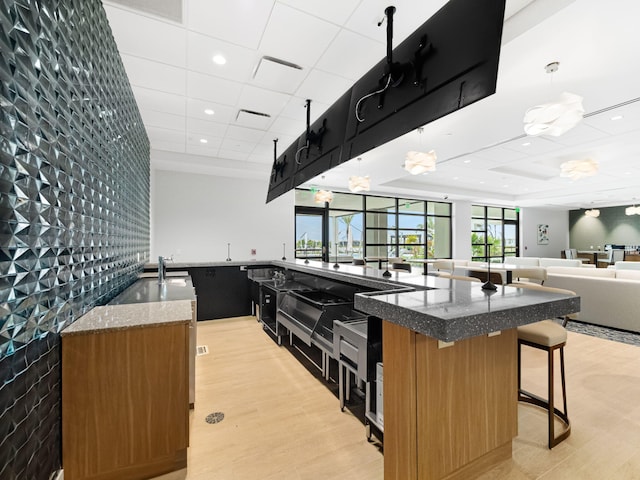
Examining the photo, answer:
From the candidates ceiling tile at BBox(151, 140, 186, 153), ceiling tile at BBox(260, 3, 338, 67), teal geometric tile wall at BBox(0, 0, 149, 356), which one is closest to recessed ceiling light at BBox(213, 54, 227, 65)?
ceiling tile at BBox(260, 3, 338, 67)

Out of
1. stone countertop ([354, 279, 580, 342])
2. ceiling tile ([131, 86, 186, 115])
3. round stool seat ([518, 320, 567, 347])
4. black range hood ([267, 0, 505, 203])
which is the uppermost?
ceiling tile ([131, 86, 186, 115])

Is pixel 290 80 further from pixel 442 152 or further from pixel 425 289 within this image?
pixel 442 152

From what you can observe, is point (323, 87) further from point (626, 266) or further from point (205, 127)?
point (626, 266)

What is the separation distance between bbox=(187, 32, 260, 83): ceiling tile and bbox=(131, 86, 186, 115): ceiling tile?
2.61 ft

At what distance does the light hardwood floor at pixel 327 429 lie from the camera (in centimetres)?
175

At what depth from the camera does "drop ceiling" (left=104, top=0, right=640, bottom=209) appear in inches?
85.0

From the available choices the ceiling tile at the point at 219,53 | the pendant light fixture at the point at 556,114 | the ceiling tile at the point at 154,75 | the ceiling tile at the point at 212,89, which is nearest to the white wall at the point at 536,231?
the pendant light fixture at the point at 556,114

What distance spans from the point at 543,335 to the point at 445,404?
0.94m

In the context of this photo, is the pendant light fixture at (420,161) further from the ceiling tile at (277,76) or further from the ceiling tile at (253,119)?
the ceiling tile at (253,119)

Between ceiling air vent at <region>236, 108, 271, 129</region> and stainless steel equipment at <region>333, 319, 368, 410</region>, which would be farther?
ceiling air vent at <region>236, 108, 271, 129</region>

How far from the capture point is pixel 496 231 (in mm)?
12188

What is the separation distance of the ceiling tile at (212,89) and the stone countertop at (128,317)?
8.07 ft

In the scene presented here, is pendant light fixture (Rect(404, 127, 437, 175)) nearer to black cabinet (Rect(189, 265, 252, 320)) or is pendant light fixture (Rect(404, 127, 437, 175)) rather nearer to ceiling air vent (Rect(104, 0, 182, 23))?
ceiling air vent (Rect(104, 0, 182, 23))

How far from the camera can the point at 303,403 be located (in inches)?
98.0
